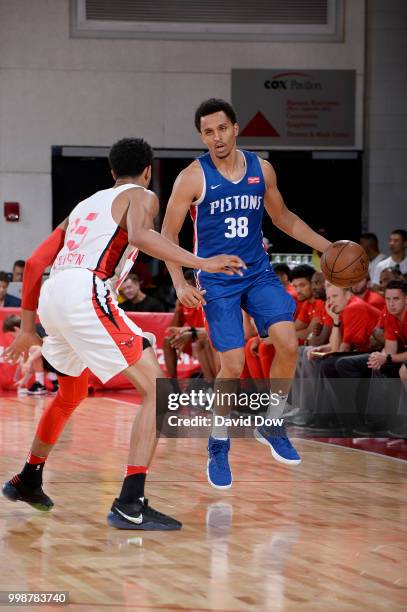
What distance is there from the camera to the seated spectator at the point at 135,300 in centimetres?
1108

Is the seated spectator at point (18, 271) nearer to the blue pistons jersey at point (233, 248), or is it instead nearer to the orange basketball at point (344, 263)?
the blue pistons jersey at point (233, 248)

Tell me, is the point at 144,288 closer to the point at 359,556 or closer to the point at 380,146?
the point at 380,146

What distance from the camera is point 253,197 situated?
18.2 feet

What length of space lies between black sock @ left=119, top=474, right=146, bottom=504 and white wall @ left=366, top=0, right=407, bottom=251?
9882mm

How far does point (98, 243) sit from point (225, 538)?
142cm

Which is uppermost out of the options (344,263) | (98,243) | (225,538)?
(98,243)

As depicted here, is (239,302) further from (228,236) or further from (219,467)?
(219,467)

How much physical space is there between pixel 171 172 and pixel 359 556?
424 inches

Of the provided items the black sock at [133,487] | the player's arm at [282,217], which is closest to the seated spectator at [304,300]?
the player's arm at [282,217]

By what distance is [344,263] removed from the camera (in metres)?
5.57

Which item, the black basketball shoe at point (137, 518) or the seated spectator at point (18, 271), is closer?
the black basketball shoe at point (137, 518)

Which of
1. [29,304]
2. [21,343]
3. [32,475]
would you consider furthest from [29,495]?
[29,304]

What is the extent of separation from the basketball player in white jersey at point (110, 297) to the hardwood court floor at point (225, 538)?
355mm

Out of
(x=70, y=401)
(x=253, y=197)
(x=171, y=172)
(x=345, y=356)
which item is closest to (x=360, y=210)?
(x=171, y=172)
